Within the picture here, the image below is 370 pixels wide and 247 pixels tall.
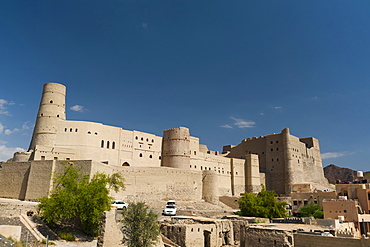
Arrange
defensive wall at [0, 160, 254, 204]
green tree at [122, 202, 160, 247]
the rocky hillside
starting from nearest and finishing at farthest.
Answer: green tree at [122, 202, 160, 247]
defensive wall at [0, 160, 254, 204]
the rocky hillside

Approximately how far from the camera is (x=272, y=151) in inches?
2354

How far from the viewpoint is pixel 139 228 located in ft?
50.5

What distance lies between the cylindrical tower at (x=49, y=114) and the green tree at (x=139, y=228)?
26.1 m

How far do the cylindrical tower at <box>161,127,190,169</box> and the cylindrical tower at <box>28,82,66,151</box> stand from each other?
14578 millimetres

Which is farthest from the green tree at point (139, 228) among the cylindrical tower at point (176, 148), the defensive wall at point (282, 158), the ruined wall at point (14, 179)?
the defensive wall at point (282, 158)

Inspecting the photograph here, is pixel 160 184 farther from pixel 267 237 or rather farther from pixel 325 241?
pixel 325 241

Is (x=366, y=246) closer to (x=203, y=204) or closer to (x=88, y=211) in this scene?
(x=88, y=211)

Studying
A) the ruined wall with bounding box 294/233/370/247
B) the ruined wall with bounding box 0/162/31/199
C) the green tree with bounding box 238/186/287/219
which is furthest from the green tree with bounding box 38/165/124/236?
the green tree with bounding box 238/186/287/219

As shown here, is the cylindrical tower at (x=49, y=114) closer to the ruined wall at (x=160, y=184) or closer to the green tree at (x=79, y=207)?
the ruined wall at (x=160, y=184)

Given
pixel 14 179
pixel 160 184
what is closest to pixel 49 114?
pixel 14 179

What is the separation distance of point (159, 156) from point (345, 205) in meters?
26.0

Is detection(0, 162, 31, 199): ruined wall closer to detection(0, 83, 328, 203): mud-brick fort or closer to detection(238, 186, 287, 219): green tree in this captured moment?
detection(0, 83, 328, 203): mud-brick fort

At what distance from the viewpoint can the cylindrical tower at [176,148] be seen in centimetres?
4622

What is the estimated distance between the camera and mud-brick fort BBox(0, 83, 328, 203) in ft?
103
